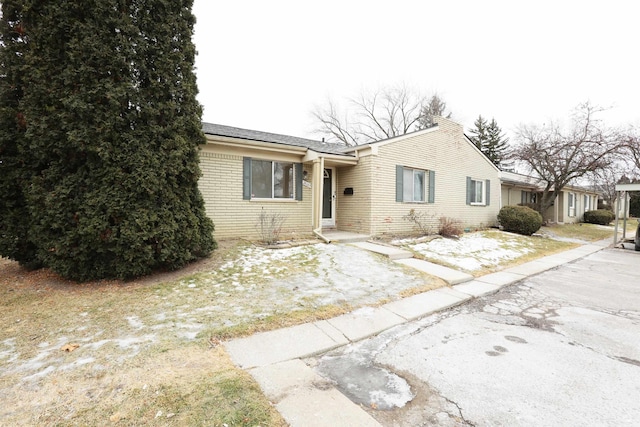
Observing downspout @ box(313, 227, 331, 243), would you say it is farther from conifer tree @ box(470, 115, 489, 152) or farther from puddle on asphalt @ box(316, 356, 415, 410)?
conifer tree @ box(470, 115, 489, 152)

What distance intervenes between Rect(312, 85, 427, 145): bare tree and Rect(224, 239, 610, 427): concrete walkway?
28.3 m

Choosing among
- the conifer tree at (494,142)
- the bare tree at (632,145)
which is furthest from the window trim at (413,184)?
the conifer tree at (494,142)

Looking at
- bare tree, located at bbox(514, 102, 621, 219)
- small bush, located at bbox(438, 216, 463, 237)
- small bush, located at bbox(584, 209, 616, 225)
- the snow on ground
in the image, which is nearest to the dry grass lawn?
the snow on ground

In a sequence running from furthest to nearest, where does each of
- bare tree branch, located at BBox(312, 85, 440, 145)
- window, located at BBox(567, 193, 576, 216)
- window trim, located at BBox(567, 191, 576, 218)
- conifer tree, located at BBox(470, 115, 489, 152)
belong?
conifer tree, located at BBox(470, 115, 489, 152)
bare tree branch, located at BBox(312, 85, 440, 145)
window, located at BBox(567, 193, 576, 216)
window trim, located at BBox(567, 191, 576, 218)

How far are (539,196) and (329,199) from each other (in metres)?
20.1

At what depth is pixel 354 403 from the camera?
221 cm

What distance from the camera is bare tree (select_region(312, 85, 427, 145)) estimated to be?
30938 millimetres

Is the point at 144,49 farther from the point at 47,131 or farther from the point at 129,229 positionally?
the point at 129,229

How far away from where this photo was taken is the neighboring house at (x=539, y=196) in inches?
734

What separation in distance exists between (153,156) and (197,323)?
321 cm

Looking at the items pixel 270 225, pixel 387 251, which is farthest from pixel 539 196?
pixel 270 225

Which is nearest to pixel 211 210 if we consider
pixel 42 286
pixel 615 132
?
pixel 42 286

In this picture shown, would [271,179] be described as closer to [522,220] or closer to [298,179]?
[298,179]

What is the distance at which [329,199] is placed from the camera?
35.9 ft
